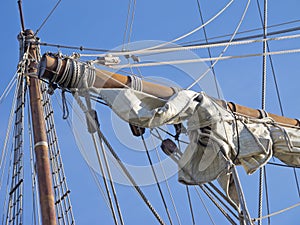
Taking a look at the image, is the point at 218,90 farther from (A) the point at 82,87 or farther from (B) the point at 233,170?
(A) the point at 82,87

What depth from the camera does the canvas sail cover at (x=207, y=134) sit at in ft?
30.2

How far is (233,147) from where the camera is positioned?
979cm

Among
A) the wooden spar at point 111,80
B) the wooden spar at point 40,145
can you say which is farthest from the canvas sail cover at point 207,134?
the wooden spar at point 40,145

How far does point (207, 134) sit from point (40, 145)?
2556 mm

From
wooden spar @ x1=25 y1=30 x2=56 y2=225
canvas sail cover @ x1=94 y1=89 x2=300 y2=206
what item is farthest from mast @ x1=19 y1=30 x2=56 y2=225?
canvas sail cover @ x1=94 y1=89 x2=300 y2=206

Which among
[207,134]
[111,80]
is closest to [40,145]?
[111,80]

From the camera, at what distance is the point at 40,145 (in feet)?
36.0

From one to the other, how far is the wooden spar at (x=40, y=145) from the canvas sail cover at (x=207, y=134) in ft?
5.82

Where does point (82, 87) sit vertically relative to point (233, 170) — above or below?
above

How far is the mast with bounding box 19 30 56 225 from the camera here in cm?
1020

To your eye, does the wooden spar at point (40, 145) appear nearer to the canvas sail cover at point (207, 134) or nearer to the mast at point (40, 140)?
the mast at point (40, 140)

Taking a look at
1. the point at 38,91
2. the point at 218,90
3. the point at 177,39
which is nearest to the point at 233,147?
the point at 218,90

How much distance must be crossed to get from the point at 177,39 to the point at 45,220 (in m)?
2.92

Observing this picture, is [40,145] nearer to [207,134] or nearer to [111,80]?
[111,80]
